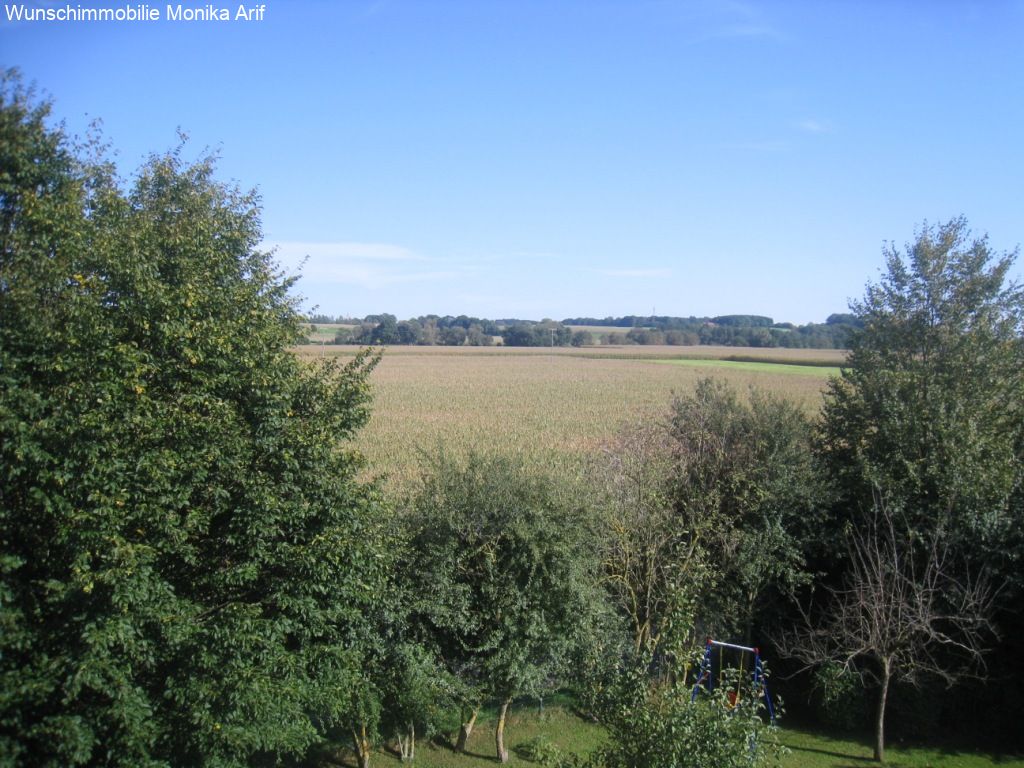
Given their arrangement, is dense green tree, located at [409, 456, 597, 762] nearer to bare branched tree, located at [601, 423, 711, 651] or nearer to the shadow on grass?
bare branched tree, located at [601, 423, 711, 651]

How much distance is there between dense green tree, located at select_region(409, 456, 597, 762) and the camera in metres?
13.4

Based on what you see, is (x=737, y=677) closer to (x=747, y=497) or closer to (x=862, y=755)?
(x=862, y=755)

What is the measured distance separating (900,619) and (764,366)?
4721 centimetres

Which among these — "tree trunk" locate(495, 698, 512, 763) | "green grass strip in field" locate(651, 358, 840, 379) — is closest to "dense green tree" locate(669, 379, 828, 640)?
"tree trunk" locate(495, 698, 512, 763)

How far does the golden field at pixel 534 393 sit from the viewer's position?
23.8 meters

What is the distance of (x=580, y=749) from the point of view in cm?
1459

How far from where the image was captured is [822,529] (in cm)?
1816

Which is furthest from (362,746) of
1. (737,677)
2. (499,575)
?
(737,677)

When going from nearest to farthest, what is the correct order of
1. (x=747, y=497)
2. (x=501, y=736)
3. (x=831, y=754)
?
(x=501, y=736)
(x=831, y=754)
(x=747, y=497)

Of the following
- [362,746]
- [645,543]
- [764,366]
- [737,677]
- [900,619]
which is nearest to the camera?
[737,677]

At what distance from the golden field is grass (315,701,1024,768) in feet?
18.0

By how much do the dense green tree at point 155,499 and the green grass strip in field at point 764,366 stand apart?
146ft

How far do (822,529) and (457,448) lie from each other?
417 inches

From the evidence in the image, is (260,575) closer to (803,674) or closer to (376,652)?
(376,652)
